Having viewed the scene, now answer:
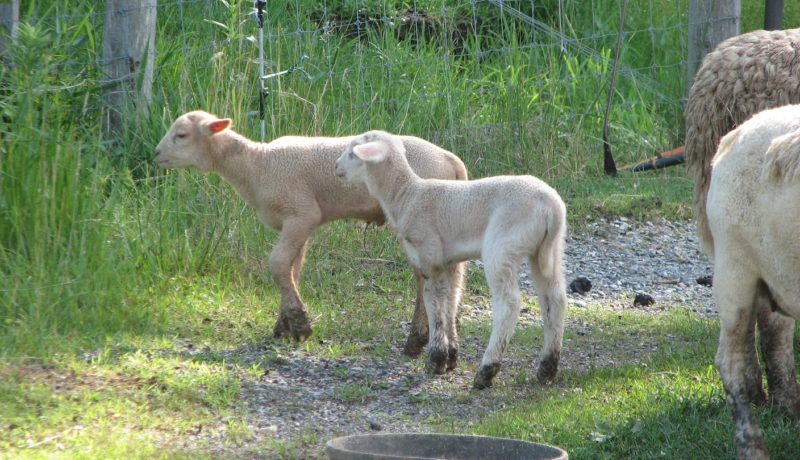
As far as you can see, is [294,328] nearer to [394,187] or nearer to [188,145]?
[394,187]

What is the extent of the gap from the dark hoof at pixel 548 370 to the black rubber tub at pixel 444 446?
6.07 ft

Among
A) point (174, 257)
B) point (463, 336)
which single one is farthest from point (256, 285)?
point (463, 336)

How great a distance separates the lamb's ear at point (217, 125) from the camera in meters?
7.05

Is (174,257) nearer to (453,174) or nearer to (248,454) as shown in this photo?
(453,174)

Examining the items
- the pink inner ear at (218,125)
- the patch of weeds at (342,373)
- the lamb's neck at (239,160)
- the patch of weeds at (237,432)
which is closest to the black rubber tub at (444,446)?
the patch of weeds at (237,432)

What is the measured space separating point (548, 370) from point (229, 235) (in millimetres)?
2842

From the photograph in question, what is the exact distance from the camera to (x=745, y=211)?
450 cm

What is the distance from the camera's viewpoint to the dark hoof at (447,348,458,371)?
6.26 metres

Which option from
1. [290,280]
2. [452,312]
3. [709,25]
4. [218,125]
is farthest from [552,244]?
[709,25]

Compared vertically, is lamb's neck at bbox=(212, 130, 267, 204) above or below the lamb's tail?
above

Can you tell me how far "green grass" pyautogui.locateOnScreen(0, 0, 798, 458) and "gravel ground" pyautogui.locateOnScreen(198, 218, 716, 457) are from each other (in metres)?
0.11

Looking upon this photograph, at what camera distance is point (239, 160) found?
7031 mm

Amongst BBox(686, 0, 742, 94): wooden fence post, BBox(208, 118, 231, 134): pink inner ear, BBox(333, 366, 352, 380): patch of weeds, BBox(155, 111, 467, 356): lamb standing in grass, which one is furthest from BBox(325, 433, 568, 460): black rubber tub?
BBox(686, 0, 742, 94): wooden fence post

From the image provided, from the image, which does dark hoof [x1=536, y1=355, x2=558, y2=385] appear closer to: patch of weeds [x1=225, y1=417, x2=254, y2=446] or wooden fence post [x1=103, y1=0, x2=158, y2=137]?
patch of weeds [x1=225, y1=417, x2=254, y2=446]
